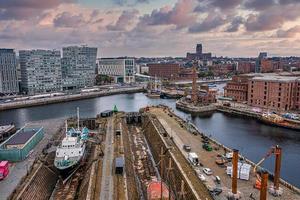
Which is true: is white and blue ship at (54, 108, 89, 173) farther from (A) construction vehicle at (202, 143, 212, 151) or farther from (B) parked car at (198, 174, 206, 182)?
(A) construction vehicle at (202, 143, 212, 151)

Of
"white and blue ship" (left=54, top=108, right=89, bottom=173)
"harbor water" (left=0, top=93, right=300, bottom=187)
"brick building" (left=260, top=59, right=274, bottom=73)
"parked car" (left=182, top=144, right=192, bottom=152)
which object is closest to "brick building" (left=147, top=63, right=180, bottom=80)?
"brick building" (left=260, top=59, right=274, bottom=73)

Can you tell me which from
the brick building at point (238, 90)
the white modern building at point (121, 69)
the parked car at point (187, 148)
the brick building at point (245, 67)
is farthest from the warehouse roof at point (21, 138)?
the brick building at point (245, 67)

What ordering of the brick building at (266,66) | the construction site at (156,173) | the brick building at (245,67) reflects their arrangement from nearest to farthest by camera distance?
the construction site at (156,173) → the brick building at (266,66) → the brick building at (245,67)

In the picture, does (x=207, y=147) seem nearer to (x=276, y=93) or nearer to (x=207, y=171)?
(x=207, y=171)

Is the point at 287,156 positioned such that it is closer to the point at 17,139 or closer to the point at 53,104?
the point at 17,139

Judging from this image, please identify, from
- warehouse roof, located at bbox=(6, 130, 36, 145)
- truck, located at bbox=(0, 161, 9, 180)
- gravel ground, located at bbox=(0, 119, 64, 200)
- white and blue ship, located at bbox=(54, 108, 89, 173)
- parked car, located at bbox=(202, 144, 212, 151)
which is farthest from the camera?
warehouse roof, located at bbox=(6, 130, 36, 145)

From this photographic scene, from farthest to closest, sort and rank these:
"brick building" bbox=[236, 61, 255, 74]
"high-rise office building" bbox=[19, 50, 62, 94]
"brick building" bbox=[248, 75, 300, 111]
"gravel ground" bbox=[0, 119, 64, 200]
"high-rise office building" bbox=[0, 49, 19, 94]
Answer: "brick building" bbox=[236, 61, 255, 74], "high-rise office building" bbox=[19, 50, 62, 94], "high-rise office building" bbox=[0, 49, 19, 94], "brick building" bbox=[248, 75, 300, 111], "gravel ground" bbox=[0, 119, 64, 200]

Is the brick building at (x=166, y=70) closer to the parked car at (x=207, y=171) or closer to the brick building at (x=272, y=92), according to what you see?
the brick building at (x=272, y=92)
